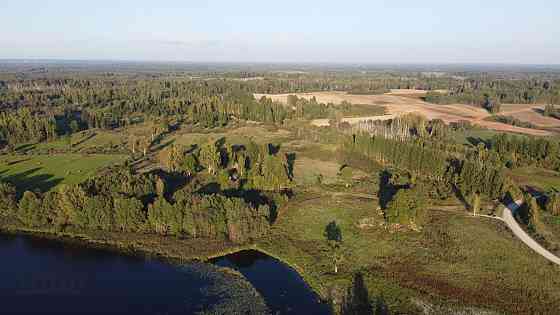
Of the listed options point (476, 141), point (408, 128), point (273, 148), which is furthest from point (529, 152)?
point (273, 148)

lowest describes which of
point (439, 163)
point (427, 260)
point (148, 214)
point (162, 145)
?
point (427, 260)

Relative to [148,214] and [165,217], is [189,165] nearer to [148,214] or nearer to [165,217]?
[148,214]

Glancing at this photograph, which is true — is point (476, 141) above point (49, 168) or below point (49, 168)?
above

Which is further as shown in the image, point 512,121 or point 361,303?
A: point 512,121

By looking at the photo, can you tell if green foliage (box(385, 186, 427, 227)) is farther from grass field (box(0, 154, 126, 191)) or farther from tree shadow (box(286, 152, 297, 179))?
grass field (box(0, 154, 126, 191))

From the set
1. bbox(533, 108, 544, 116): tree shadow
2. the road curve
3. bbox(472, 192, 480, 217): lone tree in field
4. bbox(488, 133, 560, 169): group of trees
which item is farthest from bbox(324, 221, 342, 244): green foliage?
bbox(533, 108, 544, 116): tree shadow
